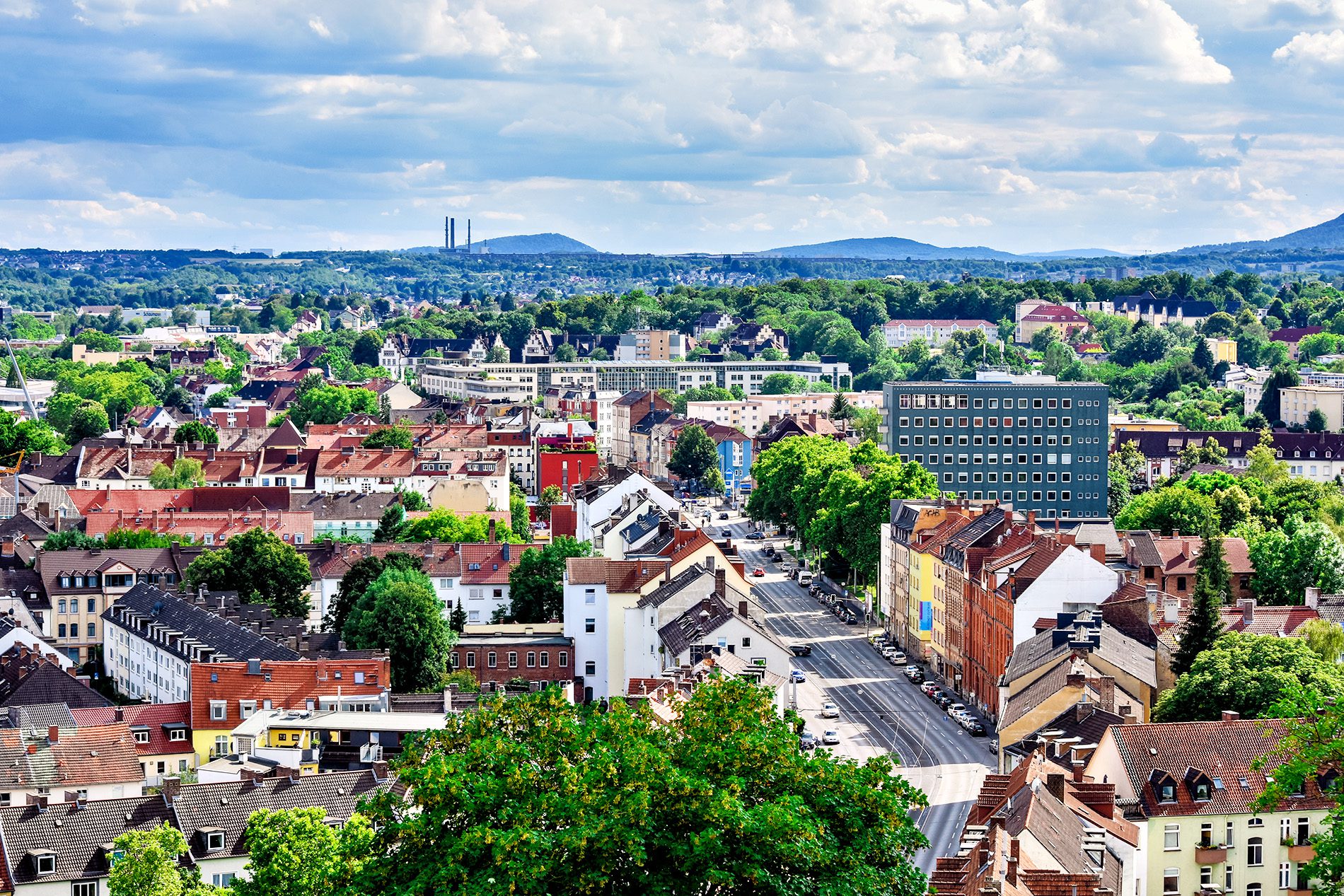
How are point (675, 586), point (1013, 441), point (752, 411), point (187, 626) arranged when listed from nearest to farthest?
point (187, 626) < point (675, 586) < point (1013, 441) < point (752, 411)

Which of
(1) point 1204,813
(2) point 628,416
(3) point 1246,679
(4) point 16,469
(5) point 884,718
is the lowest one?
(5) point 884,718

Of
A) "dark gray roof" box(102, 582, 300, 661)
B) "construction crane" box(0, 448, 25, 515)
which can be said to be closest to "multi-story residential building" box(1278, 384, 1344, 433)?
"construction crane" box(0, 448, 25, 515)

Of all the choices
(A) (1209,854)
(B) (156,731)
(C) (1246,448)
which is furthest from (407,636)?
(C) (1246,448)

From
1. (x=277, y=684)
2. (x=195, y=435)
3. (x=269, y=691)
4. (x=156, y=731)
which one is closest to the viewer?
(x=156, y=731)

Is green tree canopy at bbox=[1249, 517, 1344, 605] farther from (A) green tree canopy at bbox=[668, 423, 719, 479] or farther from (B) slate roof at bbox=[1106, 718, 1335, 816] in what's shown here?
(A) green tree canopy at bbox=[668, 423, 719, 479]

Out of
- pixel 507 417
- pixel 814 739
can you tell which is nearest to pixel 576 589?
pixel 814 739

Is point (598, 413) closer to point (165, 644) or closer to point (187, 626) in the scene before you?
point (187, 626)

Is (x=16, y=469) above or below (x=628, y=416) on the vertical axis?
above

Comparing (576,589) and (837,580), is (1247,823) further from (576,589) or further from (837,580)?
(837,580)
